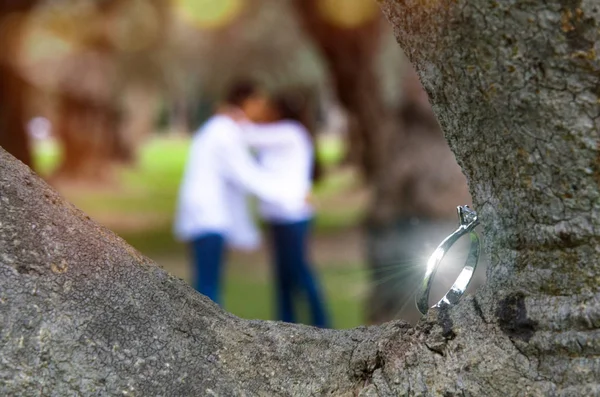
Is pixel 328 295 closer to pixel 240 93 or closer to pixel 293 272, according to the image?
pixel 293 272

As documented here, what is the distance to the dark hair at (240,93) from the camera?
6.23 meters

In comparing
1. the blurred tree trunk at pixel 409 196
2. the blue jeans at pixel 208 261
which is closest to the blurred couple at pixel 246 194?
the blue jeans at pixel 208 261

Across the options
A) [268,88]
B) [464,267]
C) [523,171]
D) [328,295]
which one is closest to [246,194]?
[328,295]

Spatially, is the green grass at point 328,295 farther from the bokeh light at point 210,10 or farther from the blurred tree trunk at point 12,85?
the bokeh light at point 210,10

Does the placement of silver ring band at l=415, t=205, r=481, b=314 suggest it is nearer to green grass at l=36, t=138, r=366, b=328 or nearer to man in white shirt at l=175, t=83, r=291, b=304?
man in white shirt at l=175, t=83, r=291, b=304

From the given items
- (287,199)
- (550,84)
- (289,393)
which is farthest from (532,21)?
(287,199)

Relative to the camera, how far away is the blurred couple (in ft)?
18.6

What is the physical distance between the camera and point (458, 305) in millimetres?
1520

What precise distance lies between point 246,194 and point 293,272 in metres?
0.78

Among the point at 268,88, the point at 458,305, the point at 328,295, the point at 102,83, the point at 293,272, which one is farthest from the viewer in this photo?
the point at 102,83

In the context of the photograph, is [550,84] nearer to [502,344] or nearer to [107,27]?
[502,344]

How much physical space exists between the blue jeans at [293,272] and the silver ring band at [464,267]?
475 cm

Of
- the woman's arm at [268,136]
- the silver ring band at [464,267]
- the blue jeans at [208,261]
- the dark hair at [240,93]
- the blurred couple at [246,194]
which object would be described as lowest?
the silver ring band at [464,267]

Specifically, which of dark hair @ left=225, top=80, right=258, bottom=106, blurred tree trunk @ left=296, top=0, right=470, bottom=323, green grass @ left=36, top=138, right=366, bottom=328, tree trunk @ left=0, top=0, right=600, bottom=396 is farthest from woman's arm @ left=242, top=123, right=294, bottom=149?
tree trunk @ left=0, top=0, right=600, bottom=396
